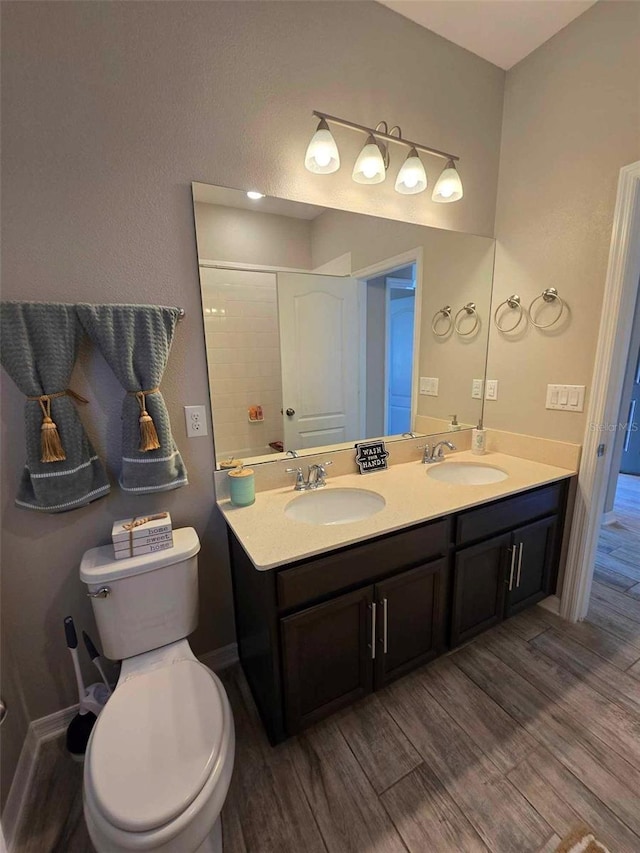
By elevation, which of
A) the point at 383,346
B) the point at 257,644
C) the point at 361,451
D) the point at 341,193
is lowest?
the point at 257,644

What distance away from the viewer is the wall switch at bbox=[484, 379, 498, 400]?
2123 mm

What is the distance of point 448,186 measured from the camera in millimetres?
1639

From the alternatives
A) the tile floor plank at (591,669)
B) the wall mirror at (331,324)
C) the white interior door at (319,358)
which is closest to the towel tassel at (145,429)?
the wall mirror at (331,324)

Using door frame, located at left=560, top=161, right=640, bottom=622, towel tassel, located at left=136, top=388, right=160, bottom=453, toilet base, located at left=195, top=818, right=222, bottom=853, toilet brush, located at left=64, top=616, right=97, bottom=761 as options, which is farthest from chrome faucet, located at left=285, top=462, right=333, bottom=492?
door frame, located at left=560, top=161, right=640, bottom=622

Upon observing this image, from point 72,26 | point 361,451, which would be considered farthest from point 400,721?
point 72,26

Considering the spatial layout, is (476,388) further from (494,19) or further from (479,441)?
Result: (494,19)

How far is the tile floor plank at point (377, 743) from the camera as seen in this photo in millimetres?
1214

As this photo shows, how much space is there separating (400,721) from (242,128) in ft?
7.74

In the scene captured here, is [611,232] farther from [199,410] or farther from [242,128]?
[199,410]

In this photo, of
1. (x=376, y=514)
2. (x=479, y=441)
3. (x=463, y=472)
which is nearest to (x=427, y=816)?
(x=376, y=514)

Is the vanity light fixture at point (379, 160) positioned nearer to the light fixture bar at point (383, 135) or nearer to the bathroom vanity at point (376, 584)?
the light fixture bar at point (383, 135)

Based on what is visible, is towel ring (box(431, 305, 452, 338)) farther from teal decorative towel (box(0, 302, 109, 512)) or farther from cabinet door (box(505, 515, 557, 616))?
teal decorative towel (box(0, 302, 109, 512))

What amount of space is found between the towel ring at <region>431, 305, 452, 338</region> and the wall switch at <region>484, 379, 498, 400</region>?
1.33 feet

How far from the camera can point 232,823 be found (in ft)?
3.57
